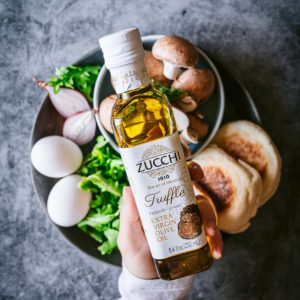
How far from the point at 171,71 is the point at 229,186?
1.52ft

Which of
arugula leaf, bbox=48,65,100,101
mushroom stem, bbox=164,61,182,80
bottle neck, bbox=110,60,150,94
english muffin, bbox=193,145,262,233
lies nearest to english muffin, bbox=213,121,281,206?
english muffin, bbox=193,145,262,233

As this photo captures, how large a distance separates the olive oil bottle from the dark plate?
0.54 metres

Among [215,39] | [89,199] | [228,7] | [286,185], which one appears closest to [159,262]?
[89,199]

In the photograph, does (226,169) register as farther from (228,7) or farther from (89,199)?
(228,7)

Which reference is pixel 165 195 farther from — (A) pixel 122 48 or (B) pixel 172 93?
(B) pixel 172 93

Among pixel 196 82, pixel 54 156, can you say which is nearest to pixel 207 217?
pixel 196 82

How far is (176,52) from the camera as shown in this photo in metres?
1.16

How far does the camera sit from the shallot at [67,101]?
1.31 meters

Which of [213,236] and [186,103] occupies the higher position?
[186,103]

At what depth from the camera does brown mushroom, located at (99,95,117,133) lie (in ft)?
3.99

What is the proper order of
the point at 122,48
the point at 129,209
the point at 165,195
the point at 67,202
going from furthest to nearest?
the point at 67,202 → the point at 129,209 → the point at 165,195 → the point at 122,48

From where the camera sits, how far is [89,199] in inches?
52.5

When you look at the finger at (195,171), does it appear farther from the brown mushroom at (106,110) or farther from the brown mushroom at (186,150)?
the brown mushroom at (106,110)

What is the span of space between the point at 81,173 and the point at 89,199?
109 mm
